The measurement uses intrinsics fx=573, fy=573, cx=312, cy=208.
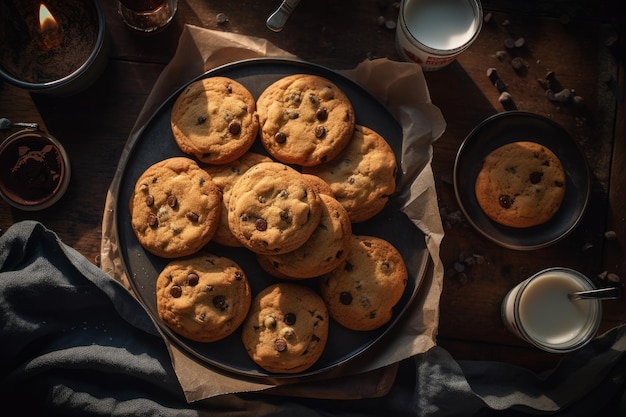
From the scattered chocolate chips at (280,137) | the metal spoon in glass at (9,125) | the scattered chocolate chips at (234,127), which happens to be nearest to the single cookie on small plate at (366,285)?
the scattered chocolate chips at (280,137)

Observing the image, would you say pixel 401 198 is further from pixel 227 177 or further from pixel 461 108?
pixel 227 177

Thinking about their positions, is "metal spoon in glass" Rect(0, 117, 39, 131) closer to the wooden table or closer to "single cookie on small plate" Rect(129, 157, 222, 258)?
the wooden table

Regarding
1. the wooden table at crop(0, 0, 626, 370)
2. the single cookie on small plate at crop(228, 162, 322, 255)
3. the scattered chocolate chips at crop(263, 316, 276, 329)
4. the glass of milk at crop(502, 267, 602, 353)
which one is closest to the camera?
the single cookie on small plate at crop(228, 162, 322, 255)

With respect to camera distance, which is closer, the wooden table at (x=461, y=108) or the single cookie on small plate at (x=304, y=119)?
the single cookie on small plate at (x=304, y=119)

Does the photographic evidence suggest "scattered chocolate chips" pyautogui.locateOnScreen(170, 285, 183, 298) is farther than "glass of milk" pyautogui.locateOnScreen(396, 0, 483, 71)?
No

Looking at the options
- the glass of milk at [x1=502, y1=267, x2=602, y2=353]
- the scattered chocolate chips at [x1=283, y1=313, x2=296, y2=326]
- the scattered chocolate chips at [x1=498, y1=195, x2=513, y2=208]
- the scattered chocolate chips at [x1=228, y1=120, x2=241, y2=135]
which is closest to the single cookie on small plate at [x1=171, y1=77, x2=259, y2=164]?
the scattered chocolate chips at [x1=228, y1=120, x2=241, y2=135]

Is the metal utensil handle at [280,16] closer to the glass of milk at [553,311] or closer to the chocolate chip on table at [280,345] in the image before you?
the chocolate chip on table at [280,345]

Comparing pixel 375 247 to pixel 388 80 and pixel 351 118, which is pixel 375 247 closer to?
pixel 351 118

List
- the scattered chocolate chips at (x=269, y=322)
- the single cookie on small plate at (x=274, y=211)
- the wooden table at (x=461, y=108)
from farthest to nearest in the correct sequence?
the wooden table at (x=461, y=108) < the scattered chocolate chips at (x=269, y=322) < the single cookie on small plate at (x=274, y=211)
